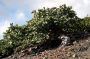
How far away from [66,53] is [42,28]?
281cm

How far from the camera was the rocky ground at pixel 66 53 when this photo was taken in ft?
49.6

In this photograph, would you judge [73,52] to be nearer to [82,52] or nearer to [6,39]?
[82,52]

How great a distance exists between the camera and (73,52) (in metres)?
15.6

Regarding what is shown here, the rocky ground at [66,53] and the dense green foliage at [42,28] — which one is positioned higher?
the dense green foliage at [42,28]

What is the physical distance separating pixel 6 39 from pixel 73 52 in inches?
214

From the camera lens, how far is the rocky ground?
1511cm

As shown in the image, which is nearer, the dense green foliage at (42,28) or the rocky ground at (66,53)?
the rocky ground at (66,53)

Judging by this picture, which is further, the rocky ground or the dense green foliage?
the dense green foliage

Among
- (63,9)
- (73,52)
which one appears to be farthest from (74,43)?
(63,9)

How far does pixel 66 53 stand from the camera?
15633 millimetres

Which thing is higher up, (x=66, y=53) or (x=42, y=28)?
(x=42, y=28)

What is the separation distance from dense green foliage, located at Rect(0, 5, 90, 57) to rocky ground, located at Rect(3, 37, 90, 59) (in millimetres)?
972

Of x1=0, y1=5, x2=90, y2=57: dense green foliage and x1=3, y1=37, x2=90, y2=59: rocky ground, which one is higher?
x1=0, y1=5, x2=90, y2=57: dense green foliage

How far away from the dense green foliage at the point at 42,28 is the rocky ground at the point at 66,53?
97cm
